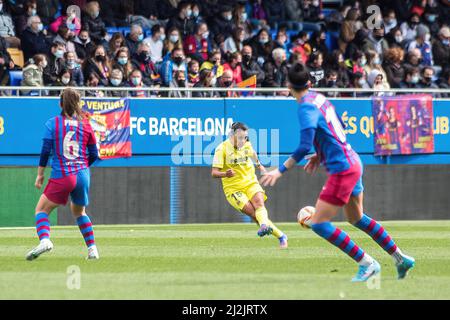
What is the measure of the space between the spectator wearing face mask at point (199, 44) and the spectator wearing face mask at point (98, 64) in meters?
2.38

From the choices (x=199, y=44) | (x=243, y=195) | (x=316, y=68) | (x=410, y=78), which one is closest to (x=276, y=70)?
(x=316, y=68)

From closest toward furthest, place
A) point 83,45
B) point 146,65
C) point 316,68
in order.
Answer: point 83,45, point 146,65, point 316,68

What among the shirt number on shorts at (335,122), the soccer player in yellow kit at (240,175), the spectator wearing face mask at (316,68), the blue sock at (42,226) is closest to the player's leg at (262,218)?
the soccer player in yellow kit at (240,175)

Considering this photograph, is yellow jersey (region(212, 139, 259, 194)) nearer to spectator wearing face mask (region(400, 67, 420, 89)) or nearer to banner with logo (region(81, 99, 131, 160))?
banner with logo (region(81, 99, 131, 160))

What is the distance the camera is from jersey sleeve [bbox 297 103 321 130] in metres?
11.2

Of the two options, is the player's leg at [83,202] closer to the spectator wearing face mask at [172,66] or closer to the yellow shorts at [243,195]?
the yellow shorts at [243,195]

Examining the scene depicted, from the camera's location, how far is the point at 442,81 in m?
28.5

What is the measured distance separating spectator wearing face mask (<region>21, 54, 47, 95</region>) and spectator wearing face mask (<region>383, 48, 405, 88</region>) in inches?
330

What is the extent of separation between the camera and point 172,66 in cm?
2514

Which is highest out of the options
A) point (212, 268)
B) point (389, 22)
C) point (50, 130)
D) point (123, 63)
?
point (389, 22)

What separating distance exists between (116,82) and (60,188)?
10817mm

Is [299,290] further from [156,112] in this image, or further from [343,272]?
[156,112]

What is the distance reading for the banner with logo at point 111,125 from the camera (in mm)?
24125

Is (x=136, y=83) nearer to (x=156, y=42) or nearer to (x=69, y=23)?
(x=156, y=42)
